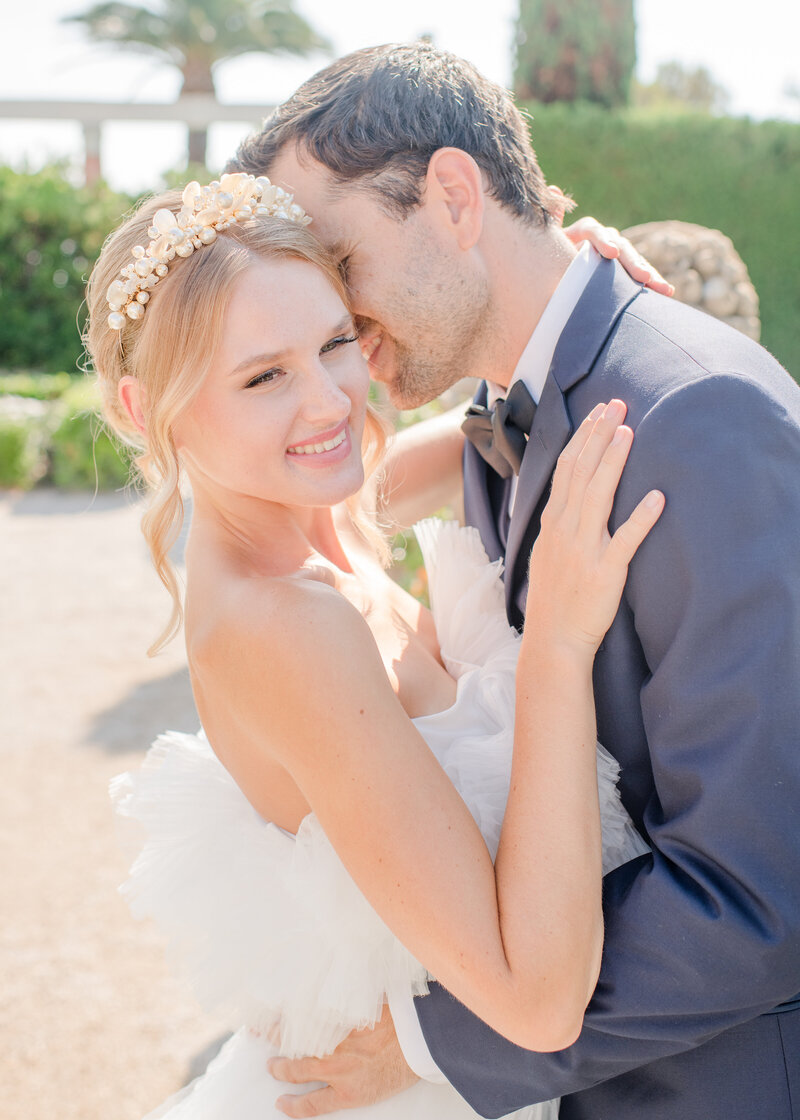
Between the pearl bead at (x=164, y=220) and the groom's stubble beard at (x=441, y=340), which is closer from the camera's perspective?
the pearl bead at (x=164, y=220)

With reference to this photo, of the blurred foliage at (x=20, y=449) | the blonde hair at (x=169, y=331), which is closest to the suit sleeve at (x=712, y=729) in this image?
the blonde hair at (x=169, y=331)

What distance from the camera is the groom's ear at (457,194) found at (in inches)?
88.5

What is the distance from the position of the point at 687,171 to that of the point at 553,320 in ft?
41.0

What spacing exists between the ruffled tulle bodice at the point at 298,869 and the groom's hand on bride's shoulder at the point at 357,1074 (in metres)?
0.04

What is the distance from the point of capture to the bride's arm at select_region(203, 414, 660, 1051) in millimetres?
1602

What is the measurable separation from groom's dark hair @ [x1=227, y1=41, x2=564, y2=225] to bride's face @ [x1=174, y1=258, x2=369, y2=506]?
339mm

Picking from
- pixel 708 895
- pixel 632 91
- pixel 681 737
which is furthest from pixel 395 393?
pixel 632 91

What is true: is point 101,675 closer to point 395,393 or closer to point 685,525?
point 395,393

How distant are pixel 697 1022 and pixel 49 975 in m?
3.13

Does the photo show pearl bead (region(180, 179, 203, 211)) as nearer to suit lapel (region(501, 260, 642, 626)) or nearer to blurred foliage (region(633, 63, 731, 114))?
suit lapel (region(501, 260, 642, 626))

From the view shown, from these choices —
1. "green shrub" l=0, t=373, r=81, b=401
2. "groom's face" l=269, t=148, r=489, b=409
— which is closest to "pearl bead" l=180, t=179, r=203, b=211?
"groom's face" l=269, t=148, r=489, b=409

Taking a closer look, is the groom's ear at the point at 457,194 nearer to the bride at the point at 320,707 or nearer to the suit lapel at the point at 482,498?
the bride at the point at 320,707

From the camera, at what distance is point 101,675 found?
22.1 feet

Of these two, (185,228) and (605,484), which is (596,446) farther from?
(185,228)
